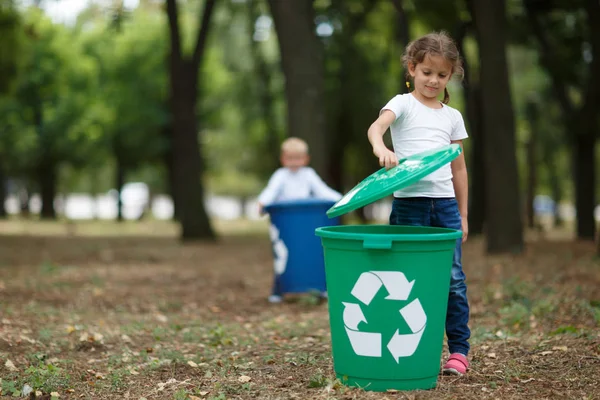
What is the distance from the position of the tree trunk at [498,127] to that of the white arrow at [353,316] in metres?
7.33

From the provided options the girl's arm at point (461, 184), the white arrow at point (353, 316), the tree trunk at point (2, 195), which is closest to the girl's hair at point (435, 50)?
the girl's arm at point (461, 184)

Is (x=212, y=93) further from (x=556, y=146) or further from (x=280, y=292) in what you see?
(x=280, y=292)

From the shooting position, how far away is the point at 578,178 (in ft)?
52.5

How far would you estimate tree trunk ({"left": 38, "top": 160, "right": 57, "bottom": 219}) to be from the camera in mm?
30078

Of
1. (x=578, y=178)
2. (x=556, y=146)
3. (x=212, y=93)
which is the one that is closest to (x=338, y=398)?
(x=578, y=178)

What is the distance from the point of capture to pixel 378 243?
340 centimetres

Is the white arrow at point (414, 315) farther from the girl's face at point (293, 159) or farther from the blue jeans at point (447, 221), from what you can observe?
the girl's face at point (293, 159)

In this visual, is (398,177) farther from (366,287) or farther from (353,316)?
A: (353,316)

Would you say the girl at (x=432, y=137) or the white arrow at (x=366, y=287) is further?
the girl at (x=432, y=137)

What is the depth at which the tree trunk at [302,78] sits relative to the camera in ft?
32.6

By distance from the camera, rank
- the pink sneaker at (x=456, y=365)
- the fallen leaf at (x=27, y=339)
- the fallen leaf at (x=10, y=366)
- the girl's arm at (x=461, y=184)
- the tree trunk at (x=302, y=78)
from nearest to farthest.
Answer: the pink sneaker at (x=456, y=365)
the girl's arm at (x=461, y=184)
the fallen leaf at (x=10, y=366)
the fallen leaf at (x=27, y=339)
the tree trunk at (x=302, y=78)

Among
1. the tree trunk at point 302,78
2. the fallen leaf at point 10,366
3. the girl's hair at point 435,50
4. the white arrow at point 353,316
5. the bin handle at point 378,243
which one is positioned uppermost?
the tree trunk at point 302,78

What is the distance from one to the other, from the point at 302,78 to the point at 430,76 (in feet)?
20.1

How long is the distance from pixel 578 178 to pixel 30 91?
20395mm
